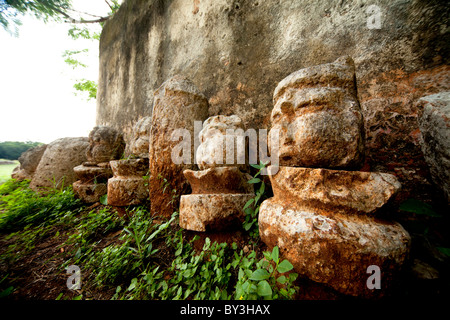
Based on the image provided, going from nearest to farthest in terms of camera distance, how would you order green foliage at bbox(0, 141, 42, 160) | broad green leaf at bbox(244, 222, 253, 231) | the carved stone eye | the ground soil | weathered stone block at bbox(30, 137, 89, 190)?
the ground soil, the carved stone eye, broad green leaf at bbox(244, 222, 253, 231), weathered stone block at bbox(30, 137, 89, 190), green foliage at bbox(0, 141, 42, 160)

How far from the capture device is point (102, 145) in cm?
248

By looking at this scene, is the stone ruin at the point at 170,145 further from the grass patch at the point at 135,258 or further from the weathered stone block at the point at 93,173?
the weathered stone block at the point at 93,173

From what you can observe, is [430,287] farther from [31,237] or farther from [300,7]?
[31,237]

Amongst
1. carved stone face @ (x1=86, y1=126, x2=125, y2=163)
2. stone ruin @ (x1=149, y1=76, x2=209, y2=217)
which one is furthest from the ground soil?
carved stone face @ (x1=86, y1=126, x2=125, y2=163)

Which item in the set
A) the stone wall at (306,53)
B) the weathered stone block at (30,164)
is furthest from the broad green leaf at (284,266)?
the weathered stone block at (30,164)

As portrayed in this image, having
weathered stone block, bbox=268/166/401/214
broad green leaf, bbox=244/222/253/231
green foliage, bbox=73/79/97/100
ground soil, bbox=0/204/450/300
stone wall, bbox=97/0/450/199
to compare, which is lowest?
ground soil, bbox=0/204/450/300

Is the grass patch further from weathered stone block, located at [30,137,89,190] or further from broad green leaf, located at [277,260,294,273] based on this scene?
weathered stone block, located at [30,137,89,190]

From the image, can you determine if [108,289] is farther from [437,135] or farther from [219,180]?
[437,135]

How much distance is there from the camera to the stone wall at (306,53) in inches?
45.0

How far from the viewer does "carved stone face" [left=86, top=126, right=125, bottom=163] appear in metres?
2.48

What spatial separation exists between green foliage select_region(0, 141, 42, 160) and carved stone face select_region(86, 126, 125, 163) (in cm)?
1336

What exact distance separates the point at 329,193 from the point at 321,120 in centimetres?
33

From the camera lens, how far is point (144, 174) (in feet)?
6.37

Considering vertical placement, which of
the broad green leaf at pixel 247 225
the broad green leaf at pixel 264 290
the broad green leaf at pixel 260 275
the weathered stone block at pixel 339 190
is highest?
the weathered stone block at pixel 339 190
